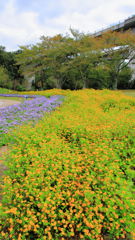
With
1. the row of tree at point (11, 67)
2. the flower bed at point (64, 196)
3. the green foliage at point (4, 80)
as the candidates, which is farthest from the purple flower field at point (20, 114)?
the row of tree at point (11, 67)

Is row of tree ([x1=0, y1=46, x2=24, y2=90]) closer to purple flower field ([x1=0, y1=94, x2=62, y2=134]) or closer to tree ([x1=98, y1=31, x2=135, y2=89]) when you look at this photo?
tree ([x1=98, y1=31, x2=135, y2=89])

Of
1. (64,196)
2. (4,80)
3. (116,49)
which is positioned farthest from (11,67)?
(64,196)

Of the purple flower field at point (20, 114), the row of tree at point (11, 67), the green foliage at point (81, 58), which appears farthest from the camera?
the row of tree at point (11, 67)

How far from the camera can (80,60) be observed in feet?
81.7

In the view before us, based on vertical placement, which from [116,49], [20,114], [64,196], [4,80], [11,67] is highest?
[116,49]

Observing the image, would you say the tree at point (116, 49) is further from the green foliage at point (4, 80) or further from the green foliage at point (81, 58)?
the green foliage at point (4, 80)

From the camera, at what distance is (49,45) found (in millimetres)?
26109

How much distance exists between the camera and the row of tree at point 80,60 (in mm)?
23484

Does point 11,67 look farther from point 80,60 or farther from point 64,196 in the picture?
point 64,196

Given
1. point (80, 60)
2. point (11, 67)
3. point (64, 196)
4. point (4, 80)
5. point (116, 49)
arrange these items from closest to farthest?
point (64, 196), point (116, 49), point (80, 60), point (4, 80), point (11, 67)

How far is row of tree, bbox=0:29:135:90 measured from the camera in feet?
77.0

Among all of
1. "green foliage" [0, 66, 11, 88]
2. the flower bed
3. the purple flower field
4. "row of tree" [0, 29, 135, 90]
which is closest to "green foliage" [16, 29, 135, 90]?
"row of tree" [0, 29, 135, 90]

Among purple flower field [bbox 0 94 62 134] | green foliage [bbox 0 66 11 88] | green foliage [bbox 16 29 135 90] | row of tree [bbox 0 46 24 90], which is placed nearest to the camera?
purple flower field [bbox 0 94 62 134]

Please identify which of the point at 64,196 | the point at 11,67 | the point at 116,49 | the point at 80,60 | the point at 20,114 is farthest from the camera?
the point at 11,67
